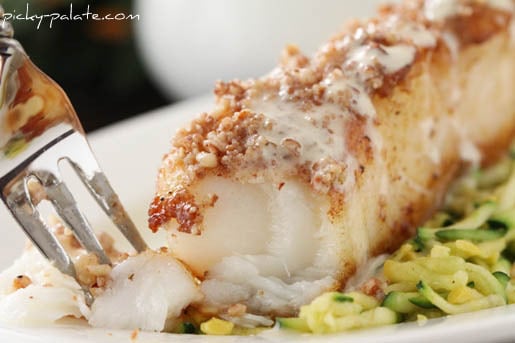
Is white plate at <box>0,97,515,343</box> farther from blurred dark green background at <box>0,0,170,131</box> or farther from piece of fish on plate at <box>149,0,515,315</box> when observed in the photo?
blurred dark green background at <box>0,0,170,131</box>

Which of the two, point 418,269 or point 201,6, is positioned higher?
point 201,6

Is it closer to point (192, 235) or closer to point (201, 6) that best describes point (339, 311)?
point (192, 235)

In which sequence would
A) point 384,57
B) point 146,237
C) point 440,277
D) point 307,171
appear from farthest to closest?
1. point 146,237
2. point 384,57
3. point 440,277
4. point 307,171

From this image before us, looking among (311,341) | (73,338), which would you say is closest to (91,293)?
(73,338)

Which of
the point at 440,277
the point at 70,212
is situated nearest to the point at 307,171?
the point at 440,277

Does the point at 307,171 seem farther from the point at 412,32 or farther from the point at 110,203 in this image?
the point at 412,32

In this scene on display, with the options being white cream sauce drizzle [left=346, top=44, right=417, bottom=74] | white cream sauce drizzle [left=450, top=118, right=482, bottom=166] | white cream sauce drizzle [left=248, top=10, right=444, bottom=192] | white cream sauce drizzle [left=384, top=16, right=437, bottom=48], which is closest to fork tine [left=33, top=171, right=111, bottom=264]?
white cream sauce drizzle [left=248, top=10, right=444, bottom=192]

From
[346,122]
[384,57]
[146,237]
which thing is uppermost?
[384,57]
